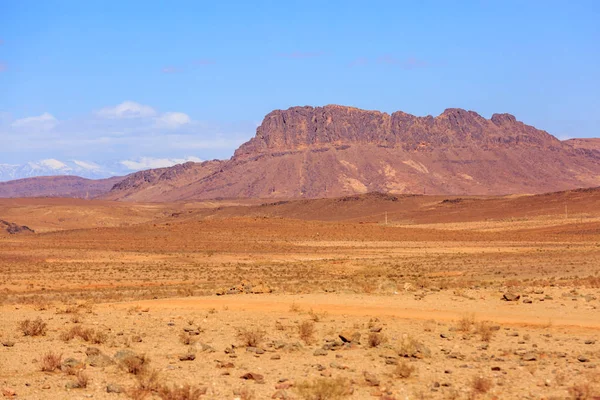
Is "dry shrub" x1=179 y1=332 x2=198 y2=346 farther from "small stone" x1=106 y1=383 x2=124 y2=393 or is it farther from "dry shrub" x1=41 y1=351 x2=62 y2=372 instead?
"small stone" x1=106 y1=383 x2=124 y2=393

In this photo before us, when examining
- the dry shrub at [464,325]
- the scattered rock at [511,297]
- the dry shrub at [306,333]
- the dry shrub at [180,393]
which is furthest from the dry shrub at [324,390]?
the scattered rock at [511,297]

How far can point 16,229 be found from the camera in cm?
9194

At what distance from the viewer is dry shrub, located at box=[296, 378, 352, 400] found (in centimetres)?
1024

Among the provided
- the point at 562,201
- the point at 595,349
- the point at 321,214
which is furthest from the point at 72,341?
the point at 321,214

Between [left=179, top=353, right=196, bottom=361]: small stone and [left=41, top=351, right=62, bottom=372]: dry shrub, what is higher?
[left=41, top=351, right=62, bottom=372]: dry shrub

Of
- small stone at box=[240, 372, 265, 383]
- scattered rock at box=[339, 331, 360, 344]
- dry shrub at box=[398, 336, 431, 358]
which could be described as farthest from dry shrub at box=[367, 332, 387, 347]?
small stone at box=[240, 372, 265, 383]

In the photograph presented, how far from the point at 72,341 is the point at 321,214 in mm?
114329

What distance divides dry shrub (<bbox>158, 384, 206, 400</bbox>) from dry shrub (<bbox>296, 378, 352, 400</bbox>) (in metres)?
1.39

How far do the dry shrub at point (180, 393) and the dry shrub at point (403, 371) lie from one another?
307 cm

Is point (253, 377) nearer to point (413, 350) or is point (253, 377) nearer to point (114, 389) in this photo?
point (114, 389)

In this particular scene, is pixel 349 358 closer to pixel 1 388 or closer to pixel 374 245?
pixel 1 388

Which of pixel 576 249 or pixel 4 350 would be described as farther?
pixel 576 249

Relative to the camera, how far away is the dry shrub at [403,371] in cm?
1182

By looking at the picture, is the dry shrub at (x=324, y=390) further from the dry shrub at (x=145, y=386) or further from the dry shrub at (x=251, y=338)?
the dry shrub at (x=251, y=338)
